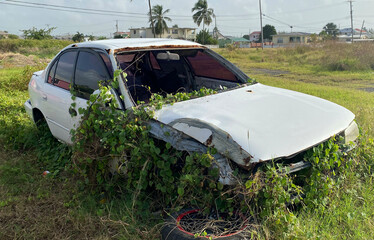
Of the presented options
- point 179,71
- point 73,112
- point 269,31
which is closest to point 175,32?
point 269,31

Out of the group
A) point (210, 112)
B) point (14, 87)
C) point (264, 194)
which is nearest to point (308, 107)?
point (210, 112)

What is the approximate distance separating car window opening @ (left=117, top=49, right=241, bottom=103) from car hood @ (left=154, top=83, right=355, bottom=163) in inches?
35.4

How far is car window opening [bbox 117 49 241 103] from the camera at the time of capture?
425 centimetres

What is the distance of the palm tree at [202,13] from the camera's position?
204ft

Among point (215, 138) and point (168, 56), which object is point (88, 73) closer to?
point (168, 56)

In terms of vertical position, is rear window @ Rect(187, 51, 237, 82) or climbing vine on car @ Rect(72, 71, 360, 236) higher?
rear window @ Rect(187, 51, 237, 82)

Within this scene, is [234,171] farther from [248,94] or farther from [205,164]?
[248,94]

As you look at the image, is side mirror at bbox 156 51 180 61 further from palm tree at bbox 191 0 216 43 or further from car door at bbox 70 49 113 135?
palm tree at bbox 191 0 216 43

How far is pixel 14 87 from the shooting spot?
959 cm

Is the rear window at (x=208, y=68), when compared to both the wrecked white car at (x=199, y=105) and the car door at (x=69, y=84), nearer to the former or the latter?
the wrecked white car at (x=199, y=105)

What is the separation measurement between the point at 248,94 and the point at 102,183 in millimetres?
1806

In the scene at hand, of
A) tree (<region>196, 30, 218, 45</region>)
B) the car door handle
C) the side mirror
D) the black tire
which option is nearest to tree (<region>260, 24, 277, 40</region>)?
tree (<region>196, 30, 218, 45</region>)

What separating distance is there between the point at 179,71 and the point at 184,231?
2761 mm

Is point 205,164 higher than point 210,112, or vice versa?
point 210,112
